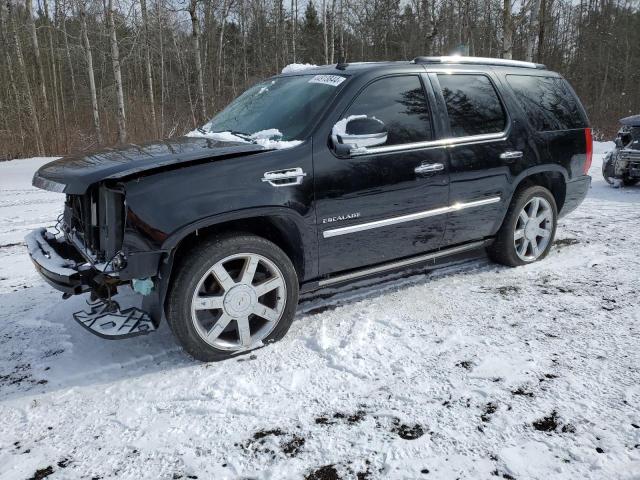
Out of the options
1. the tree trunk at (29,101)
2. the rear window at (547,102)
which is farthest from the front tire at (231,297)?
the tree trunk at (29,101)

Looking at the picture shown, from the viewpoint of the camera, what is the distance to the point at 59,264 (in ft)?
10.5

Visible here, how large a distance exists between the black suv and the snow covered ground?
340mm

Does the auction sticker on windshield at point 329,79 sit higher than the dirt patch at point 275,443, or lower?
higher

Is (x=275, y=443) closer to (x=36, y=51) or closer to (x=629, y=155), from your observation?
(x=629, y=155)

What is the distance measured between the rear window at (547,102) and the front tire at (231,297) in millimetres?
2945

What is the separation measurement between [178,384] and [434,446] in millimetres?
1518

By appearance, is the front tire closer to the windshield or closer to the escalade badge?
the escalade badge

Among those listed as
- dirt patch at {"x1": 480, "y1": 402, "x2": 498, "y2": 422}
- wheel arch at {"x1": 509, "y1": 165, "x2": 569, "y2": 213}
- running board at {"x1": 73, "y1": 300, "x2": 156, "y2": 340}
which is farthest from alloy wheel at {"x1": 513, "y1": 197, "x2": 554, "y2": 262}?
running board at {"x1": 73, "y1": 300, "x2": 156, "y2": 340}

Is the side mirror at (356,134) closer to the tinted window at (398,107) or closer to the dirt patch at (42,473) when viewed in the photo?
the tinted window at (398,107)

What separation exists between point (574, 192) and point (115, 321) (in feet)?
14.9

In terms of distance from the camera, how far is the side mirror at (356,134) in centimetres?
340

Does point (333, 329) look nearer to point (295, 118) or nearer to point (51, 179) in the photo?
point (295, 118)

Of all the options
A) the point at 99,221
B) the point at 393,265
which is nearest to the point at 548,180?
the point at 393,265

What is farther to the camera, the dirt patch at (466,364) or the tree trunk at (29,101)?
the tree trunk at (29,101)
